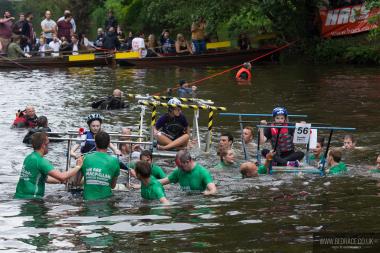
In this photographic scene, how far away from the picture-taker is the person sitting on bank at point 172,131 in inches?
740

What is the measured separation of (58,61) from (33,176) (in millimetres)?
26808

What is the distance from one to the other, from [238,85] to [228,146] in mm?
14581

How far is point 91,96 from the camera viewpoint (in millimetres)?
29562

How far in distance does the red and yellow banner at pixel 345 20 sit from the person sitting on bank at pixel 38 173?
85.9 ft

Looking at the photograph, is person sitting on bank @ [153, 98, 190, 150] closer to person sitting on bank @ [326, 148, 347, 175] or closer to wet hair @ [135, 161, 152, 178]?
person sitting on bank @ [326, 148, 347, 175]

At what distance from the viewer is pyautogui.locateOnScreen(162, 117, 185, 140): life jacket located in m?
19.1

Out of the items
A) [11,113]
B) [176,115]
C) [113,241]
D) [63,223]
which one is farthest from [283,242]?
[11,113]

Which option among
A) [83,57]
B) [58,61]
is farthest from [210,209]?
[83,57]

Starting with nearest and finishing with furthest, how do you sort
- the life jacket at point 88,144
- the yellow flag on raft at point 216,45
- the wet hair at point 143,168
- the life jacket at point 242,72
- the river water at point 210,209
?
the river water at point 210,209
the wet hair at point 143,168
the life jacket at point 88,144
the life jacket at point 242,72
the yellow flag on raft at point 216,45

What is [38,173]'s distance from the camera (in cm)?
1398

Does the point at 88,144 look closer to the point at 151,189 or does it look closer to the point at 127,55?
the point at 151,189

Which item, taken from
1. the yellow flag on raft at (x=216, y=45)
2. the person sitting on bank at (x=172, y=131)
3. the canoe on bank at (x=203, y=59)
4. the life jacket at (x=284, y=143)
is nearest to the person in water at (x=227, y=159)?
the life jacket at (x=284, y=143)

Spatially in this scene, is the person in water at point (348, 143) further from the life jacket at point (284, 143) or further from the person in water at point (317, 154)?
the life jacket at point (284, 143)

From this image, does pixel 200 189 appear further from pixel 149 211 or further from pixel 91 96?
pixel 91 96
